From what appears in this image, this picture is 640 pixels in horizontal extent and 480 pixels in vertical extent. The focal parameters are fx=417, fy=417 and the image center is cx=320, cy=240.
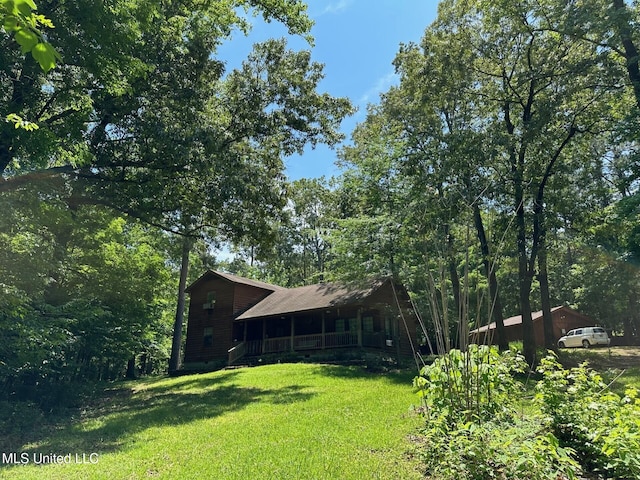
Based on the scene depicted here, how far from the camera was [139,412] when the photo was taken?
11.0m

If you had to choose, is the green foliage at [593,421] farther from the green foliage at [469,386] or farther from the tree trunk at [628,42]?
the tree trunk at [628,42]

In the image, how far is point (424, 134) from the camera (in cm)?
1922

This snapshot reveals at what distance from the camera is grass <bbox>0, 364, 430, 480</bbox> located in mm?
5352

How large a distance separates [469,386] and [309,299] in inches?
777

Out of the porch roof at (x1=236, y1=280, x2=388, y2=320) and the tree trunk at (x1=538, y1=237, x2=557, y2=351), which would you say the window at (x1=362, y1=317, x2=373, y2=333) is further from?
the tree trunk at (x1=538, y1=237, x2=557, y2=351)

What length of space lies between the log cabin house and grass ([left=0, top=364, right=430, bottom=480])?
8631 mm

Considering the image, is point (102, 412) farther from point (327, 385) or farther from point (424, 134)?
point (424, 134)

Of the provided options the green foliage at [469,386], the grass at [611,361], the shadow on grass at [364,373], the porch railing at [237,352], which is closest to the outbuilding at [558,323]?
the grass at [611,361]

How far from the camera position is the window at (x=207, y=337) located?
2658 cm

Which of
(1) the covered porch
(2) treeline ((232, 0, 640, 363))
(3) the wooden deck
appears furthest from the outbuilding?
(3) the wooden deck

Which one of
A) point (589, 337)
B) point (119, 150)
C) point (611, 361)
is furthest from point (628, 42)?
point (589, 337)

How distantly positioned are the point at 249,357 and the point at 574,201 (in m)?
18.2

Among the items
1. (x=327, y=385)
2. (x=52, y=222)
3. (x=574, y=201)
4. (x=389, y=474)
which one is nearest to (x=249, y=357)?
(x=327, y=385)

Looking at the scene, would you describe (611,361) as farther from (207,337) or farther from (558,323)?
(207,337)
